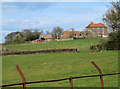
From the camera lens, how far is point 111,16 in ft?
121

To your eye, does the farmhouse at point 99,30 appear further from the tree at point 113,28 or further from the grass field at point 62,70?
the grass field at point 62,70

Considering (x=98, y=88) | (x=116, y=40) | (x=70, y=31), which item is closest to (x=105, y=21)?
(x=116, y=40)

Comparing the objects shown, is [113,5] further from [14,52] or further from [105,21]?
[14,52]

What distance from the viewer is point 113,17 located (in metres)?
36.7

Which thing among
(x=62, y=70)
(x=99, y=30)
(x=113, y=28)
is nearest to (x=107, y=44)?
(x=113, y=28)

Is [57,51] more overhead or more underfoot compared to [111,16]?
more underfoot

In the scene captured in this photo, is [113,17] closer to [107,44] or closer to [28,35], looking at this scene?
[107,44]

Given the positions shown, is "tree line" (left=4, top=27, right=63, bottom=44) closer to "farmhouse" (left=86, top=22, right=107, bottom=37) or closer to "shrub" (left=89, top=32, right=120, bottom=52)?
"farmhouse" (left=86, top=22, right=107, bottom=37)

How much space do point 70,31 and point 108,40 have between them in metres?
81.0

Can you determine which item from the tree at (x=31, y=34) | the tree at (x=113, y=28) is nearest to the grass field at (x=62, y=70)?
the tree at (x=113, y=28)

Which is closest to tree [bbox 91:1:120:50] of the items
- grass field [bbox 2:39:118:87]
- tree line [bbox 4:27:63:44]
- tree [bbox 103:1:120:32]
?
tree [bbox 103:1:120:32]

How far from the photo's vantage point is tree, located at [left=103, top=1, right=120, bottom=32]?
36.5 meters

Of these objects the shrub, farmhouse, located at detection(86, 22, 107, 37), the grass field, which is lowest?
the grass field

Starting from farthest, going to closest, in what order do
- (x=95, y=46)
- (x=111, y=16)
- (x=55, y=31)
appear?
(x=55, y=31)
(x=95, y=46)
(x=111, y=16)
